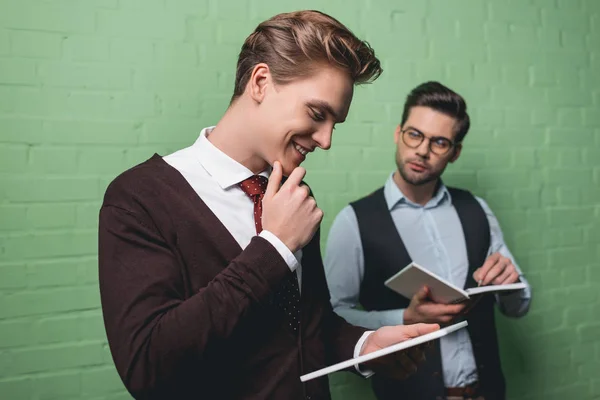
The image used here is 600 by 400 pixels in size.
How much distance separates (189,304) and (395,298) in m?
1.26

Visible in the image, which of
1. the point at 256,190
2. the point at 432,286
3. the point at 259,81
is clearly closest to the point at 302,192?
the point at 256,190

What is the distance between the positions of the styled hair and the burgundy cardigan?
120 cm

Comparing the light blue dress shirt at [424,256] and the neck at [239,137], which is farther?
the light blue dress shirt at [424,256]

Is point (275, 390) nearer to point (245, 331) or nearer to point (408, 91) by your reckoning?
point (245, 331)

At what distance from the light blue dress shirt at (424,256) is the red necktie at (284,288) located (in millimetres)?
820

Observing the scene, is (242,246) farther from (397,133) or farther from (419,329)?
(397,133)

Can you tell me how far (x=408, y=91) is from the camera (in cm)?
246

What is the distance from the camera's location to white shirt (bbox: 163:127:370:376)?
3.69ft

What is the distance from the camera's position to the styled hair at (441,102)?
2.18m

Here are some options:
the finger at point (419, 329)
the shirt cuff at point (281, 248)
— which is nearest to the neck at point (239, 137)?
the shirt cuff at point (281, 248)

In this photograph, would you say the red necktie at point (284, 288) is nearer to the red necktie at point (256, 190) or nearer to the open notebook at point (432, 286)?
the red necktie at point (256, 190)

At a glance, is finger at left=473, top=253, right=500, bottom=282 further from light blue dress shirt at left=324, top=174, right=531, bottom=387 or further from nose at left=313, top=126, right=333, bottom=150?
nose at left=313, top=126, right=333, bottom=150

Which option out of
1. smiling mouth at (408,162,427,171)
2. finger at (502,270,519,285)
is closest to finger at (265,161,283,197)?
smiling mouth at (408,162,427,171)

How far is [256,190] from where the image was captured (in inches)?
46.3
